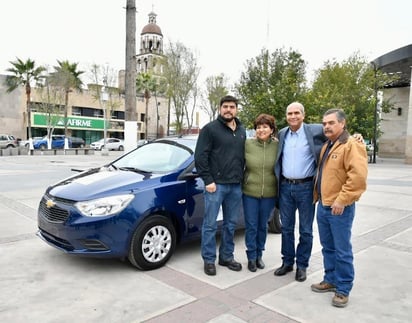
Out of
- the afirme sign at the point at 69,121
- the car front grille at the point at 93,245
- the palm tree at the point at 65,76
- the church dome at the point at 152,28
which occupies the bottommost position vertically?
the car front grille at the point at 93,245

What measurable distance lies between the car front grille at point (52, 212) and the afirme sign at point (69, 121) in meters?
35.1

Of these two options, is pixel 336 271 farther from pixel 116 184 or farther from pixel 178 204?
pixel 116 184

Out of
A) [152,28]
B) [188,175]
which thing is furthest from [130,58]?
[152,28]

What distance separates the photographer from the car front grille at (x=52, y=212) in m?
4.03

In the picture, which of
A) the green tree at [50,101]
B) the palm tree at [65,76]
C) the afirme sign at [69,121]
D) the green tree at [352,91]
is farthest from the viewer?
the afirme sign at [69,121]

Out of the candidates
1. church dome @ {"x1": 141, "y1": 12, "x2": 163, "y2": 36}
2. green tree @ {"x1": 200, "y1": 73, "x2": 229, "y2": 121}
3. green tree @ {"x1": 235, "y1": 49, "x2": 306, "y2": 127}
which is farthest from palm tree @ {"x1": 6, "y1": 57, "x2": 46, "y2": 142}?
church dome @ {"x1": 141, "y1": 12, "x2": 163, "y2": 36}

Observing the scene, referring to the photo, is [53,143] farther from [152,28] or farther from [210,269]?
[210,269]

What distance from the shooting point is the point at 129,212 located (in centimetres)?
395

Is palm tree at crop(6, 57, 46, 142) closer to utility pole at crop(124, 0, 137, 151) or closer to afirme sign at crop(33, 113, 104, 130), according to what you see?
afirme sign at crop(33, 113, 104, 130)

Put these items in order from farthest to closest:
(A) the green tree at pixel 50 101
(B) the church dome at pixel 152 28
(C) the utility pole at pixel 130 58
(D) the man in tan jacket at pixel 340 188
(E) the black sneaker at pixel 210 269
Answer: (B) the church dome at pixel 152 28 < (A) the green tree at pixel 50 101 < (C) the utility pole at pixel 130 58 < (E) the black sneaker at pixel 210 269 < (D) the man in tan jacket at pixel 340 188

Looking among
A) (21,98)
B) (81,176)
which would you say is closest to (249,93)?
(81,176)

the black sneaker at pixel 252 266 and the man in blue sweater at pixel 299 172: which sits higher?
the man in blue sweater at pixel 299 172

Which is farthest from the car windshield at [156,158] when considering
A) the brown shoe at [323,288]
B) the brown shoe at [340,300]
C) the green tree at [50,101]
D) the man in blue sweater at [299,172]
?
the green tree at [50,101]

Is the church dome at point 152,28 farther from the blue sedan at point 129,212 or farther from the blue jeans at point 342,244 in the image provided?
the blue jeans at point 342,244
